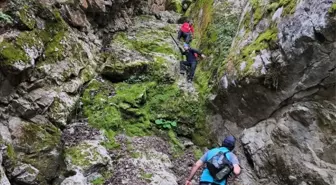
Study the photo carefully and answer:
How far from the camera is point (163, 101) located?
11.1 meters

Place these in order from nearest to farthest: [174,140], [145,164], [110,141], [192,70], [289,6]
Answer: [289,6], [145,164], [110,141], [174,140], [192,70]

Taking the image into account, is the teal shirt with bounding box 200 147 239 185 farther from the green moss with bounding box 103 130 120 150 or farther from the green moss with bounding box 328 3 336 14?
the green moss with bounding box 328 3 336 14

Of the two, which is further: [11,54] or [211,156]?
[11,54]

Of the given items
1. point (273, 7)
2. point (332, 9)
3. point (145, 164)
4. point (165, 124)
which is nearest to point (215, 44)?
point (273, 7)

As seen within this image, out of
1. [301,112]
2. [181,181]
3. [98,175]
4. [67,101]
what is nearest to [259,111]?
[301,112]

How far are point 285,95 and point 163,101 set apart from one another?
4422 millimetres

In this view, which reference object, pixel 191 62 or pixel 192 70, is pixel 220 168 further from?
pixel 191 62

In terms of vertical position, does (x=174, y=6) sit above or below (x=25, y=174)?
above

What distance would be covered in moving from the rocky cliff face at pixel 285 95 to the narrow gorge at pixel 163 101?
0.09 feet

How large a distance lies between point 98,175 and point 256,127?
14.0 ft

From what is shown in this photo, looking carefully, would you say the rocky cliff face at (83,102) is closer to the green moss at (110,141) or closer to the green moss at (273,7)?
the green moss at (110,141)

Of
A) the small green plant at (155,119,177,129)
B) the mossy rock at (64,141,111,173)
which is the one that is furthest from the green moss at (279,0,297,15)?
the mossy rock at (64,141,111,173)

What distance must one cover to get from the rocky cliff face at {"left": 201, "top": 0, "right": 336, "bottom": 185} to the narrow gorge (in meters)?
0.03

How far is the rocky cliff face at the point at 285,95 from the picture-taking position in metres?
6.97
